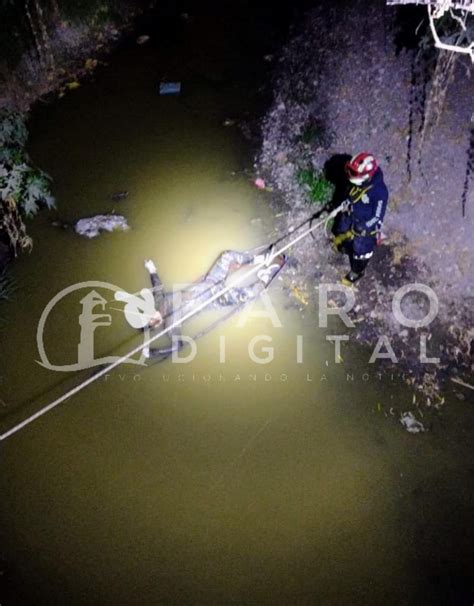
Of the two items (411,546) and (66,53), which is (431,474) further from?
(66,53)

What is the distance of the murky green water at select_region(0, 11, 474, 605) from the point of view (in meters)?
4.54

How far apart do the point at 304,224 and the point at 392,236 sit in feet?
4.68

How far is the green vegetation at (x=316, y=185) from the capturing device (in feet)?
24.0

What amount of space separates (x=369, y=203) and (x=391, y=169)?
185 cm

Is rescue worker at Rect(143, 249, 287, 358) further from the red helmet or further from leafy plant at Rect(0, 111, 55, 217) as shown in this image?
leafy plant at Rect(0, 111, 55, 217)

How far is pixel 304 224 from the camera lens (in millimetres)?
7188

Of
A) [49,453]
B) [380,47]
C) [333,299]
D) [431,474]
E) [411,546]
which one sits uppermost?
[380,47]

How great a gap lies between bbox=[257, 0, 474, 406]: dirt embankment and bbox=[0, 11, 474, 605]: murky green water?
0.65m

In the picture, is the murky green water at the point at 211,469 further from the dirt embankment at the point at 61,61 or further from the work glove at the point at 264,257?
the dirt embankment at the point at 61,61

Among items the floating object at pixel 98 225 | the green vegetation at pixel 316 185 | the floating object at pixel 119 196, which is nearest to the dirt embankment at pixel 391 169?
the green vegetation at pixel 316 185

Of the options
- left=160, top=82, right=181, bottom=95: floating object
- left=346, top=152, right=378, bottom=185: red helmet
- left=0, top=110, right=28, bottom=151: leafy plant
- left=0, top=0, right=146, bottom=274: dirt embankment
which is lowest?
left=346, top=152, right=378, bottom=185: red helmet

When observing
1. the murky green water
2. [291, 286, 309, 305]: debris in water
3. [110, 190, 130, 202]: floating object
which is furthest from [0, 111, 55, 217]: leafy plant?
[291, 286, 309, 305]: debris in water

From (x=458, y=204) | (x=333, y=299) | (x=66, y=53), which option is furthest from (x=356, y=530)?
(x=66, y=53)

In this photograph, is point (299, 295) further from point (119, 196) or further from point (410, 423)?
point (119, 196)
